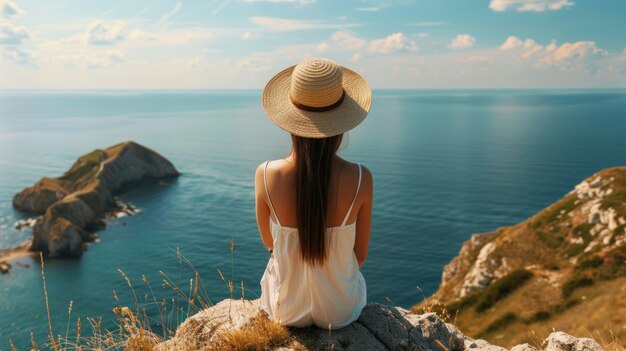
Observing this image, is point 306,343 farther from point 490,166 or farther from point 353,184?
point 490,166

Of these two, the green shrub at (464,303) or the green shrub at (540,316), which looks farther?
the green shrub at (464,303)

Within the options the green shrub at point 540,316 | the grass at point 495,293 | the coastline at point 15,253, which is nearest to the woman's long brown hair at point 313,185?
the green shrub at point 540,316

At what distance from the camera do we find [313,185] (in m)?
4.73

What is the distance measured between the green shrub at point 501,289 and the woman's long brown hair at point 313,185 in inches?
1693

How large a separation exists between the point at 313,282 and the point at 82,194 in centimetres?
8856

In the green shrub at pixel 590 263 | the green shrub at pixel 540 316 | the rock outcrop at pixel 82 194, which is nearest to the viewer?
the green shrub at pixel 540 316

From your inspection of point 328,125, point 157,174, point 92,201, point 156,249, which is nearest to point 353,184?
point 328,125

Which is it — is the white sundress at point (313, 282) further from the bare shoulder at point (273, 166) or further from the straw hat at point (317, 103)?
the straw hat at point (317, 103)

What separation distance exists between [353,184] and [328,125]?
0.69 metres

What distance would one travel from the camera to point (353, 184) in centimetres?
489

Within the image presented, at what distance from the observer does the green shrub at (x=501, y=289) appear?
142 feet

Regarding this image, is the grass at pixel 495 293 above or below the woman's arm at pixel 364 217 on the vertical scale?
below

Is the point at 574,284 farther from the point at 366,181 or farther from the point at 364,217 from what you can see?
the point at 366,181

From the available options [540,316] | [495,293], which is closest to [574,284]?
[540,316]
